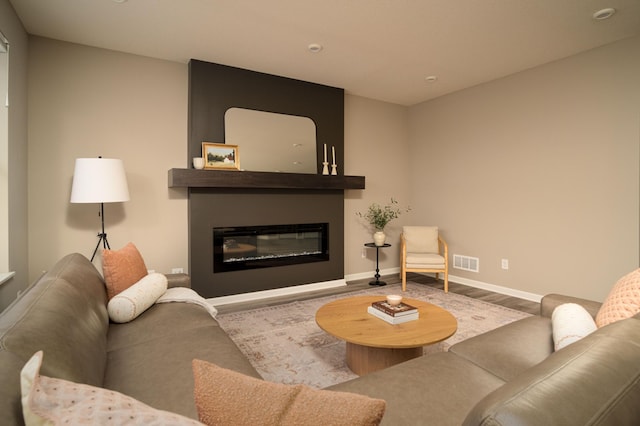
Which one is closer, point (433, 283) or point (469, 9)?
point (469, 9)

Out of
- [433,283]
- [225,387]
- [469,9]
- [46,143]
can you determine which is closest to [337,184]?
[433,283]

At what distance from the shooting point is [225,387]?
1.92 feet

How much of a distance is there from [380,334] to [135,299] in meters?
1.50

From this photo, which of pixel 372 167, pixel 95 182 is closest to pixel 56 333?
pixel 95 182

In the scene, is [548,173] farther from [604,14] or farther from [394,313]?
[394,313]

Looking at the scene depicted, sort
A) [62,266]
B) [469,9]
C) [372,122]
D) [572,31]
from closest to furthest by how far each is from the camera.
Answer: [62,266] → [469,9] → [572,31] → [372,122]

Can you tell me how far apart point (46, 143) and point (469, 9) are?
13.2 ft

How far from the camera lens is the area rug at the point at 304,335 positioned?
2.28 meters

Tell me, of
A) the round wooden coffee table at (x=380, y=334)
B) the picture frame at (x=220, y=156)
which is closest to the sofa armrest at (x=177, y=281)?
the round wooden coffee table at (x=380, y=334)

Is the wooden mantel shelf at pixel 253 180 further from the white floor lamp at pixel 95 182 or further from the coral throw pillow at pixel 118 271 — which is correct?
the coral throw pillow at pixel 118 271

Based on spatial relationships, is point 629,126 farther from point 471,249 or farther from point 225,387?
point 225,387

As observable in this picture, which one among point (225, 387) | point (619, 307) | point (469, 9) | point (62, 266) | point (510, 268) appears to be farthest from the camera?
point (510, 268)

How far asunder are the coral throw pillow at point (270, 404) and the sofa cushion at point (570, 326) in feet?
3.92

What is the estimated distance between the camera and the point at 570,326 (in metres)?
1.41
